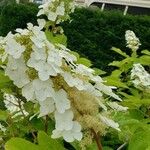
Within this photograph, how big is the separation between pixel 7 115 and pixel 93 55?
30.6ft

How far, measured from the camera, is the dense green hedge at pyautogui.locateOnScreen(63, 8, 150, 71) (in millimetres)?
11258

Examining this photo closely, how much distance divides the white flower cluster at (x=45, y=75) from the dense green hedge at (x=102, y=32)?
9.65 meters

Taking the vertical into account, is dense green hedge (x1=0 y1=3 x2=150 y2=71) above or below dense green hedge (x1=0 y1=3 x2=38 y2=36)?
above

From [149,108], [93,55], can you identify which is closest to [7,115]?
[149,108]

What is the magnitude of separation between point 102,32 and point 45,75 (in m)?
10.4

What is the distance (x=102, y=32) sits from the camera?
11688mm

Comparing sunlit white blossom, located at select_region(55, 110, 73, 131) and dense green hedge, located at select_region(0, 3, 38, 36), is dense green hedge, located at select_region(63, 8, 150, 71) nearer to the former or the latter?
dense green hedge, located at select_region(0, 3, 38, 36)

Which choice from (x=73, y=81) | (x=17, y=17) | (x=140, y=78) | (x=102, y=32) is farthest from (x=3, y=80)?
(x=17, y=17)

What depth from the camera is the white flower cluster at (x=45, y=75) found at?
4.26ft

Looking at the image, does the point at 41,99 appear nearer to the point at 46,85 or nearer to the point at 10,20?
the point at 46,85

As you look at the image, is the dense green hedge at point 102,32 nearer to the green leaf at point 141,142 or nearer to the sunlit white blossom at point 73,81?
the green leaf at point 141,142

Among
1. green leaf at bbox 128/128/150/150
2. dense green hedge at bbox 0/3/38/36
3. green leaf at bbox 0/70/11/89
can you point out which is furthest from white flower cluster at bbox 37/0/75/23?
dense green hedge at bbox 0/3/38/36

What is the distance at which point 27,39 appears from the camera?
4.46 feet

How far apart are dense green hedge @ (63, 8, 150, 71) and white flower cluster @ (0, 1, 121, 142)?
9.65m
